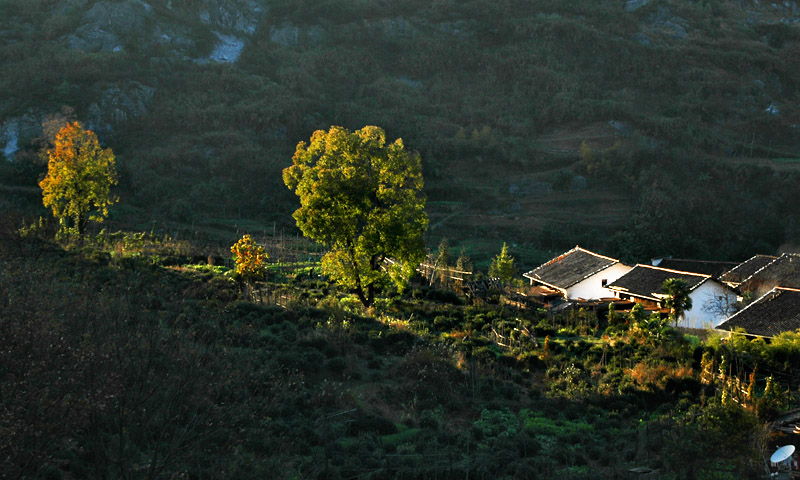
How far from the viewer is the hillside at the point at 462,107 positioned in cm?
6031

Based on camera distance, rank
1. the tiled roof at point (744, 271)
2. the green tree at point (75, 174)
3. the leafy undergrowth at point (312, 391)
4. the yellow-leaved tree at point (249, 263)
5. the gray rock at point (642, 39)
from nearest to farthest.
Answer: the leafy undergrowth at point (312, 391) < the yellow-leaved tree at point (249, 263) < the green tree at point (75, 174) < the tiled roof at point (744, 271) < the gray rock at point (642, 39)

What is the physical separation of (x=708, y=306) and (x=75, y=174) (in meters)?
30.2

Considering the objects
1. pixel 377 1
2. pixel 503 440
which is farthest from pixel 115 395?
pixel 377 1

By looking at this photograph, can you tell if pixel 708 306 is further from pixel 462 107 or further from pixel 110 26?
pixel 110 26

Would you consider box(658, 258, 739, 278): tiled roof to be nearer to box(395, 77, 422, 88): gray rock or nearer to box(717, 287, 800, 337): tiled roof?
box(717, 287, 800, 337): tiled roof

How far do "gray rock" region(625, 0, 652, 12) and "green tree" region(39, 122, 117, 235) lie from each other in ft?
363

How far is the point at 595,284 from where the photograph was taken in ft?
119

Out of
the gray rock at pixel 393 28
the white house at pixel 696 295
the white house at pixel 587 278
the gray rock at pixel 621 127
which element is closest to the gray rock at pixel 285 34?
the gray rock at pixel 393 28

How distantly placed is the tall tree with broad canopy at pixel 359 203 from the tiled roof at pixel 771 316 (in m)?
12.5

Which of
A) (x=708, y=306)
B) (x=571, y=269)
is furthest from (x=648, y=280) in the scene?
(x=571, y=269)

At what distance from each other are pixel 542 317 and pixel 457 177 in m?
45.6

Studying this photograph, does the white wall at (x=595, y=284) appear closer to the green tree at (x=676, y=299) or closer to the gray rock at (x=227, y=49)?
the green tree at (x=676, y=299)

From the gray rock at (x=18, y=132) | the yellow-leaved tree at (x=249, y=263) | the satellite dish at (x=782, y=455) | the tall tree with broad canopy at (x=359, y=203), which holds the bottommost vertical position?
the satellite dish at (x=782, y=455)

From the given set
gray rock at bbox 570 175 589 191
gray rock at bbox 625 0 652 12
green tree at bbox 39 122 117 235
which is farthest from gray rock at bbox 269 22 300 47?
green tree at bbox 39 122 117 235
